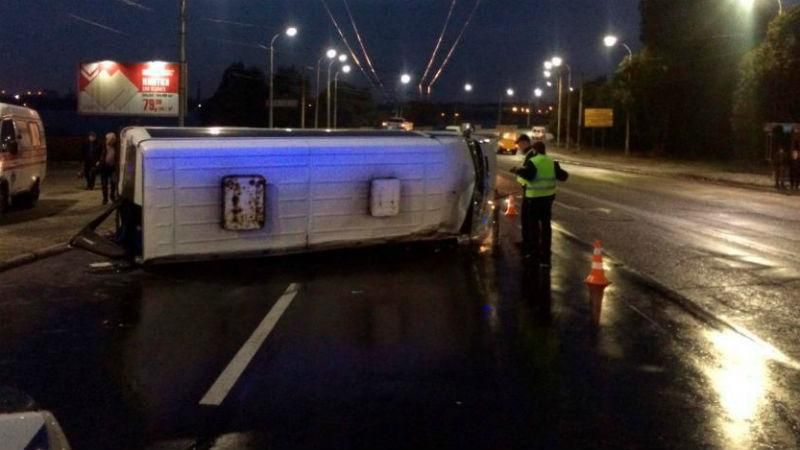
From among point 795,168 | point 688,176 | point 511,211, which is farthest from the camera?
point 688,176

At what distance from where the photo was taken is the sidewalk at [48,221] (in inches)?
619

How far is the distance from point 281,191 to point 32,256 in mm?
4073

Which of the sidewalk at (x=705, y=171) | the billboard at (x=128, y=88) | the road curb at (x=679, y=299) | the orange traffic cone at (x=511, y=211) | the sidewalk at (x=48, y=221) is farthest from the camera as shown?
the sidewalk at (x=705, y=171)

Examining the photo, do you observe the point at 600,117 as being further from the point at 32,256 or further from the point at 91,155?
the point at 32,256

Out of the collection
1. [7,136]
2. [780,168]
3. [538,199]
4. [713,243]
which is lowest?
[713,243]

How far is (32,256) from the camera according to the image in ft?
49.6

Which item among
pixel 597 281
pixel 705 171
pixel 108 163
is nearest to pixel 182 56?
pixel 108 163

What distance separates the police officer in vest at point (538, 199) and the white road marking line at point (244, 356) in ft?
13.8

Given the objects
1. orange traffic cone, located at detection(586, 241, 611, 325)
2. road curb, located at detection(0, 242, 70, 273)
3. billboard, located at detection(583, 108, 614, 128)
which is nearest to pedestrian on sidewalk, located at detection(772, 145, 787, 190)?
orange traffic cone, located at detection(586, 241, 611, 325)

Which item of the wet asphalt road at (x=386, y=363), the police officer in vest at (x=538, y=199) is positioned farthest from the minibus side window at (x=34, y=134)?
the police officer in vest at (x=538, y=199)

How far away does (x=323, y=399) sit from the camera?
7.31 metres

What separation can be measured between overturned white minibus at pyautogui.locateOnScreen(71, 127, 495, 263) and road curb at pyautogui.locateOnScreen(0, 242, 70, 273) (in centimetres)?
120

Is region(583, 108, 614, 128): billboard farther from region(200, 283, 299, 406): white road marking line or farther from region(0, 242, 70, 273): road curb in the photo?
region(200, 283, 299, 406): white road marking line

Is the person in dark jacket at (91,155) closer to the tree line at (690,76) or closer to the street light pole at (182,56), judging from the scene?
the street light pole at (182,56)
